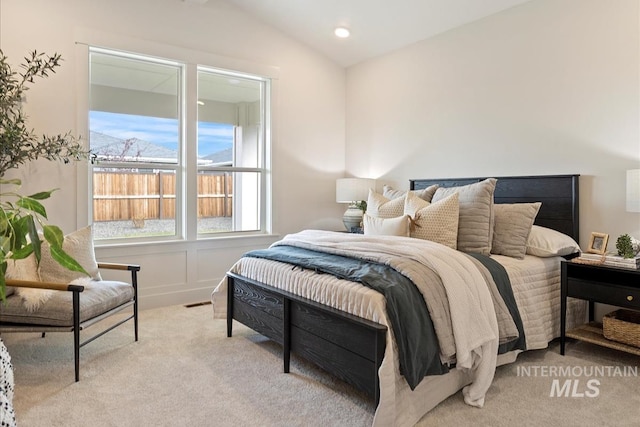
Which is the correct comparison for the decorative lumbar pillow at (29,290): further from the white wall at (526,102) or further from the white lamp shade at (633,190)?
the white lamp shade at (633,190)

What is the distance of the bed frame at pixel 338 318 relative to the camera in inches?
83.5

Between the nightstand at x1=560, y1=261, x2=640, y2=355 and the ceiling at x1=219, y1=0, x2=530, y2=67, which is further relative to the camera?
the ceiling at x1=219, y1=0, x2=530, y2=67

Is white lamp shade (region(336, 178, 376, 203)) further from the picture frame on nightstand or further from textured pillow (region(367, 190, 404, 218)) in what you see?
the picture frame on nightstand

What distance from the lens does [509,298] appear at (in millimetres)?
2598

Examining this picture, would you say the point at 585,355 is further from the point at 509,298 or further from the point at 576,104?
the point at 576,104

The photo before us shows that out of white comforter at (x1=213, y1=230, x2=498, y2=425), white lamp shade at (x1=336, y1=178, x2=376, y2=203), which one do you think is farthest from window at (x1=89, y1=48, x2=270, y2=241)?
white comforter at (x1=213, y1=230, x2=498, y2=425)

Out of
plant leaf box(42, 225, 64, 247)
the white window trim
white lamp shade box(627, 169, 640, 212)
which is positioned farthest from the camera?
the white window trim

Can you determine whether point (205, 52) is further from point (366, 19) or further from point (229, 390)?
point (229, 390)

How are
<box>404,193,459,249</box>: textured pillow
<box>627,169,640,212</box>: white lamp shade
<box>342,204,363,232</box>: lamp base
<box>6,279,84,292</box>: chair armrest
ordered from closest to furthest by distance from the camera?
1. <box>6,279,84,292</box>: chair armrest
2. <box>627,169,640,212</box>: white lamp shade
3. <box>404,193,459,249</box>: textured pillow
4. <box>342,204,363,232</box>: lamp base

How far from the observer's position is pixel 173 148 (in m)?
4.35

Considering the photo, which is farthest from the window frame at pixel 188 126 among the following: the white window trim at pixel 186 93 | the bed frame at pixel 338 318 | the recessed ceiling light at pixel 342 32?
the bed frame at pixel 338 318

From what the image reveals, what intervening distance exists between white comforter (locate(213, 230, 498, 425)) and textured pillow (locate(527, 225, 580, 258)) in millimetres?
893

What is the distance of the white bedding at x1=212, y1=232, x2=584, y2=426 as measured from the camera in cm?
201

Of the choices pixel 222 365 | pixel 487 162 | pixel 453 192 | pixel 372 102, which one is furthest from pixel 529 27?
pixel 222 365
